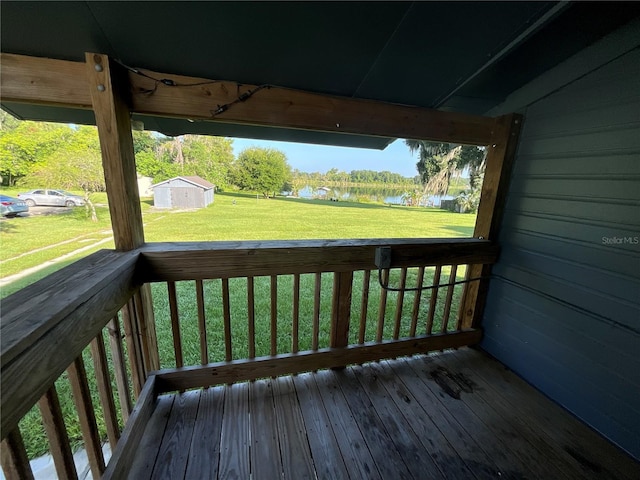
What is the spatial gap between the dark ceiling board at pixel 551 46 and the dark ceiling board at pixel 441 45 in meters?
0.19

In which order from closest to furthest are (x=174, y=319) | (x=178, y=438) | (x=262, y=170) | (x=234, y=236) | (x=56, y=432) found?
1. (x=56, y=432)
2. (x=178, y=438)
3. (x=174, y=319)
4. (x=262, y=170)
5. (x=234, y=236)

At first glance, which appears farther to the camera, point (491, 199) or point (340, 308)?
point (491, 199)

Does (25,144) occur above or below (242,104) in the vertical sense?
below

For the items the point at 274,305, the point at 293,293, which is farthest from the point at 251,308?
the point at 293,293

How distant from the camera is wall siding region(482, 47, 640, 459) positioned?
4.22ft

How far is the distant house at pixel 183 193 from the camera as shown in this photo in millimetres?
1738

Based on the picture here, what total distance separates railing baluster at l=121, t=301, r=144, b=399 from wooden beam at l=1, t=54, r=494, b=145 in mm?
964

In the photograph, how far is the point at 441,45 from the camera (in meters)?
1.23

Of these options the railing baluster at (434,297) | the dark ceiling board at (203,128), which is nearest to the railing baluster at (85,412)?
the dark ceiling board at (203,128)

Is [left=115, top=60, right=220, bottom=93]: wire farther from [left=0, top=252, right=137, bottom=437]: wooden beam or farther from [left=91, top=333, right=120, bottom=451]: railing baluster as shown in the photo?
[left=91, top=333, right=120, bottom=451]: railing baluster

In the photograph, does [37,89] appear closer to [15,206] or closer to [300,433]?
[15,206]

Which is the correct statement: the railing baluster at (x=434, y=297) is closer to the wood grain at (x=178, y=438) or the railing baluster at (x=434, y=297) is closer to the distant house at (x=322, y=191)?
the distant house at (x=322, y=191)

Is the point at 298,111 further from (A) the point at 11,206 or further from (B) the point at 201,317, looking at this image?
(A) the point at 11,206

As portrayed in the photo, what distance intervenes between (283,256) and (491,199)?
61.6 inches
